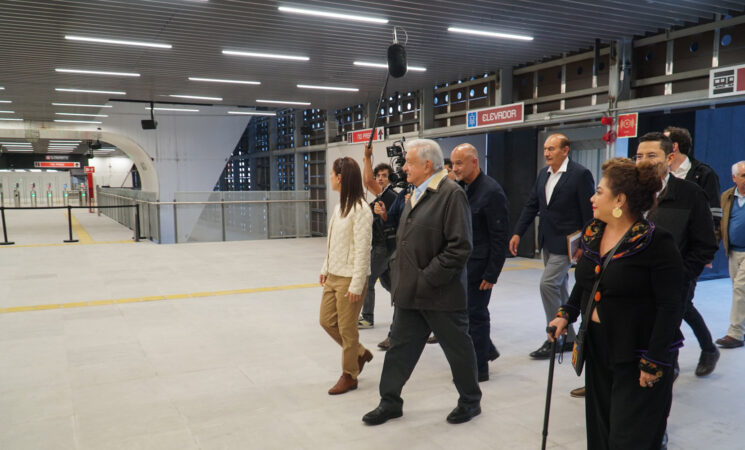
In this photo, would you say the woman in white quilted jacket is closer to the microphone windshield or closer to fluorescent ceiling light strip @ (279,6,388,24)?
the microphone windshield

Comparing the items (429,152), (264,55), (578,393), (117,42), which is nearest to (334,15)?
(264,55)

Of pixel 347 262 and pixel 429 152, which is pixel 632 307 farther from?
pixel 347 262

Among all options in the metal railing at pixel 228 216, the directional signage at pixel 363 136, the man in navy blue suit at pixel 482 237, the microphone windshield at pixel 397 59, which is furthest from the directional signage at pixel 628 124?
the metal railing at pixel 228 216

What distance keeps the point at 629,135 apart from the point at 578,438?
18.8ft

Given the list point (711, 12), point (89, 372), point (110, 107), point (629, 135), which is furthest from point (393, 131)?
point (89, 372)

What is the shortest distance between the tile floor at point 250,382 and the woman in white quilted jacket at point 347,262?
394 millimetres

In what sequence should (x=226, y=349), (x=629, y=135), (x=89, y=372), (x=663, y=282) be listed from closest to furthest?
1. (x=663, y=282)
2. (x=89, y=372)
3. (x=226, y=349)
4. (x=629, y=135)

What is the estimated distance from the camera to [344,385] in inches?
144

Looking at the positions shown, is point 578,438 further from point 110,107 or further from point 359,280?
point 110,107

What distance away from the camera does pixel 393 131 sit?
1317 cm

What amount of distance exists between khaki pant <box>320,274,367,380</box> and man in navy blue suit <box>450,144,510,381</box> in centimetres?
78

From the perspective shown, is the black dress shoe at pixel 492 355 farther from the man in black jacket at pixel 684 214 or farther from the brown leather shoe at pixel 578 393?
the man in black jacket at pixel 684 214

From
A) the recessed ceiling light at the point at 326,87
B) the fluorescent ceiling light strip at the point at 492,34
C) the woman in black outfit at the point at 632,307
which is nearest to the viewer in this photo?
the woman in black outfit at the point at 632,307

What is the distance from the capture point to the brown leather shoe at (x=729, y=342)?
180 inches
